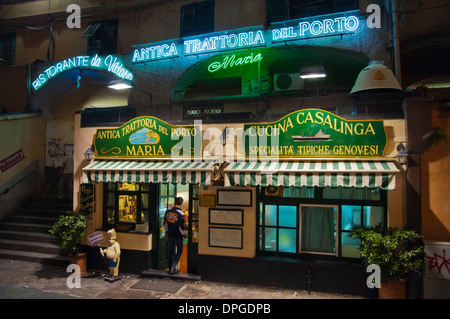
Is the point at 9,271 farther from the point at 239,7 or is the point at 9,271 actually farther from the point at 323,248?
the point at 239,7

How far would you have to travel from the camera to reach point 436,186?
22.0 ft

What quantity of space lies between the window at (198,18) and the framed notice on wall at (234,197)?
→ 7388mm

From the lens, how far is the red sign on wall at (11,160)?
39.4ft

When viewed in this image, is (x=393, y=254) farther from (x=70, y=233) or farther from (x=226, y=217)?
(x=70, y=233)

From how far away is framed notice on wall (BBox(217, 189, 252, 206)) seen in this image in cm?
788

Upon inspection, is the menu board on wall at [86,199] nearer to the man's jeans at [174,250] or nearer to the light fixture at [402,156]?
the man's jeans at [174,250]

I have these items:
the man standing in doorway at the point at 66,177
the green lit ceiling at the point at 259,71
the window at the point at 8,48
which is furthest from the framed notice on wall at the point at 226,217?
the window at the point at 8,48

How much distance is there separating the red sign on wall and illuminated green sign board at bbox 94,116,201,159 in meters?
5.69

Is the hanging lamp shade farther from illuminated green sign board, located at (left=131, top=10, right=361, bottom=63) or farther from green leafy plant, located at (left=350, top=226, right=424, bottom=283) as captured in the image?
illuminated green sign board, located at (left=131, top=10, right=361, bottom=63)

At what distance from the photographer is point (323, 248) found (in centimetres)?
754

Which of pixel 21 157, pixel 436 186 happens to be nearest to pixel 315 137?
pixel 436 186

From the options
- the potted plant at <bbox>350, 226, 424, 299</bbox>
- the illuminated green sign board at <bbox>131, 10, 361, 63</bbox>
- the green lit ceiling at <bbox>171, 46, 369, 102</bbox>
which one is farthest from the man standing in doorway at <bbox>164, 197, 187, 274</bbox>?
the illuminated green sign board at <bbox>131, 10, 361, 63</bbox>

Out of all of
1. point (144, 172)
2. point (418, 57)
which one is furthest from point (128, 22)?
point (418, 57)
